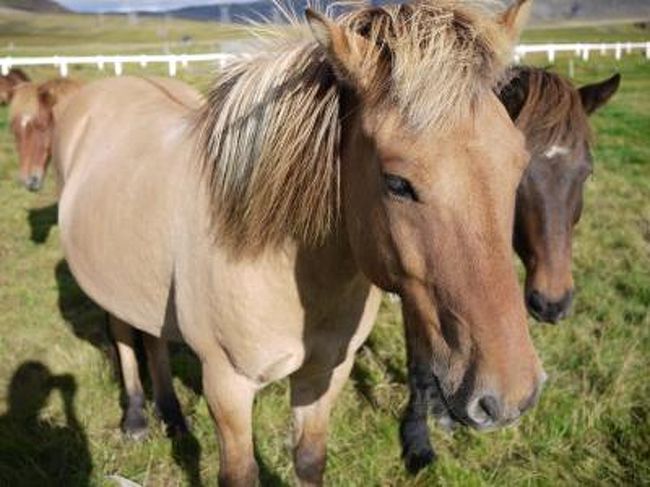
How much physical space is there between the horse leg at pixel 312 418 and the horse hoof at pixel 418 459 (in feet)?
1.73

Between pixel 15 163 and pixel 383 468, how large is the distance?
9.36 metres

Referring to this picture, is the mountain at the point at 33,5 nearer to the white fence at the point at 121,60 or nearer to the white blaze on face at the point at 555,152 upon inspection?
the white fence at the point at 121,60

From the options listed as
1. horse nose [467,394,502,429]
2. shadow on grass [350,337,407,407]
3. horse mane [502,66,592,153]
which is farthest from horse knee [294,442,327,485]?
horse mane [502,66,592,153]

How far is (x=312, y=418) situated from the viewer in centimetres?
277

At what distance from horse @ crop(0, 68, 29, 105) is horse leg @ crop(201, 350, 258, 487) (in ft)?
18.1

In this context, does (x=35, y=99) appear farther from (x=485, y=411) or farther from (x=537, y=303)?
(x=485, y=411)

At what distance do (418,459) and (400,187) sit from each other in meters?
2.04

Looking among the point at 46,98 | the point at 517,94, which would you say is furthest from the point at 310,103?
the point at 46,98

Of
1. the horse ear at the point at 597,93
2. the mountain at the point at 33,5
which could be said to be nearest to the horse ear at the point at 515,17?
the horse ear at the point at 597,93

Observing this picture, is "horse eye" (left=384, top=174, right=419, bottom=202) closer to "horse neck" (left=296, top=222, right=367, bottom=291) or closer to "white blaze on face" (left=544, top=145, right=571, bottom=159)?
"horse neck" (left=296, top=222, right=367, bottom=291)

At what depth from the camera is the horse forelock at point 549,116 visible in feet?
9.39

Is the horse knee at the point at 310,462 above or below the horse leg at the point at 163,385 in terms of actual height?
above

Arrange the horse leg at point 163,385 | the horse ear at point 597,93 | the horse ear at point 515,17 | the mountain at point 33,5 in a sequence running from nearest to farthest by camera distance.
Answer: the horse ear at point 515,17
the horse ear at point 597,93
the horse leg at point 163,385
the mountain at point 33,5

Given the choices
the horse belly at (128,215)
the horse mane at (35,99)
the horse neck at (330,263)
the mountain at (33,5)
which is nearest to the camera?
the horse neck at (330,263)
